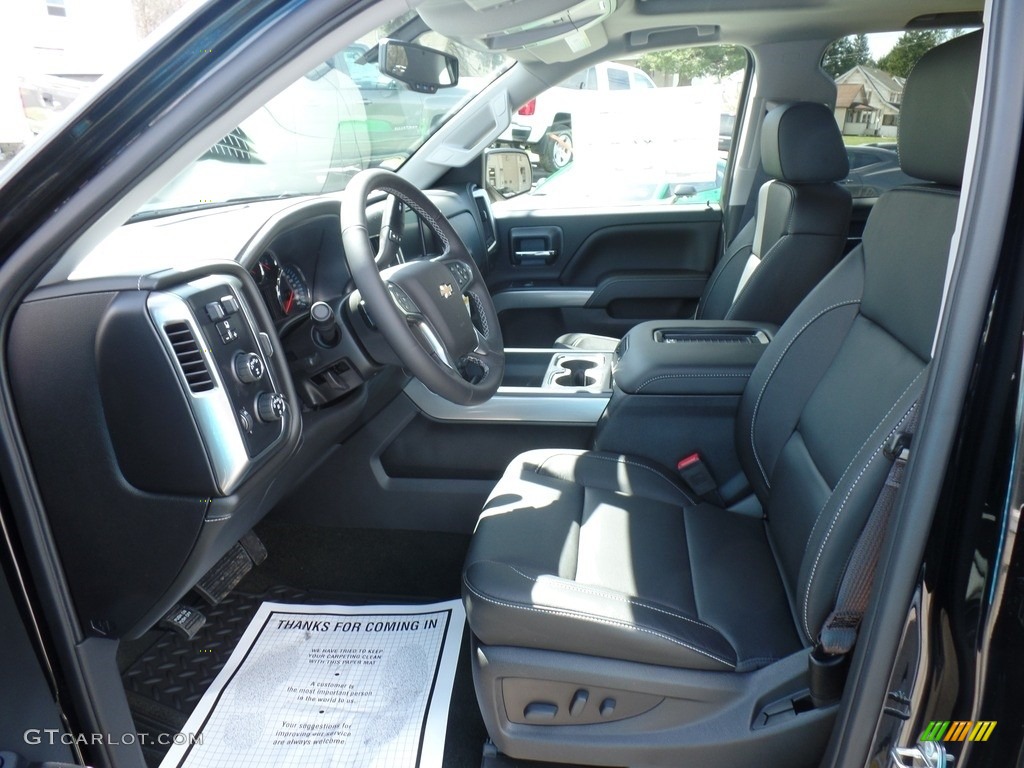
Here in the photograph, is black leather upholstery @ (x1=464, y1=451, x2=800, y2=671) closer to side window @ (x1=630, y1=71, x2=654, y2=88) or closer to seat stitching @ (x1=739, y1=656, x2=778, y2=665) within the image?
seat stitching @ (x1=739, y1=656, x2=778, y2=665)

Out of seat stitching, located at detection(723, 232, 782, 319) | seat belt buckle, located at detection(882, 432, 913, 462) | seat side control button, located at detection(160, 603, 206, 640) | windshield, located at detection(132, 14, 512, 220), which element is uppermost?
windshield, located at detection(132, 14, 512, 220)

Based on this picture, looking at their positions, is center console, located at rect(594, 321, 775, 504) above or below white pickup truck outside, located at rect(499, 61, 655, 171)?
below

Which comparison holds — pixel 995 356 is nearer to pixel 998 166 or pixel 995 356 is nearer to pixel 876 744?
pixel 998 166

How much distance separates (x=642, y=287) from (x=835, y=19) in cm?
104

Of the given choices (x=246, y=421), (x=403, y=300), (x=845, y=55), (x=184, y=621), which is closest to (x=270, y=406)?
(x=246, y=421)

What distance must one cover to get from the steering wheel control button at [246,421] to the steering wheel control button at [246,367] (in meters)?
0.05

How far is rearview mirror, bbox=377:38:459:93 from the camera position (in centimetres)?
172

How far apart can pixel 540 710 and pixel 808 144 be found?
5.31ft

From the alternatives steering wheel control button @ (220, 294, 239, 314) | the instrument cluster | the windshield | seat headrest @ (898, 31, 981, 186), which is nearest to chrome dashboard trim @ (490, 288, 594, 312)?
the windshield

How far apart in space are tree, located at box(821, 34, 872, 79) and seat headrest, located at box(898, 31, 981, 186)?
140 centimetres

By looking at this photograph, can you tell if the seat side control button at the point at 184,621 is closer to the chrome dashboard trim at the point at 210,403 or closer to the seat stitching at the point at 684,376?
the chrome dashboard trim at the point at 210,403

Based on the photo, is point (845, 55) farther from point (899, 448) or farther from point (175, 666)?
point (175, 666)

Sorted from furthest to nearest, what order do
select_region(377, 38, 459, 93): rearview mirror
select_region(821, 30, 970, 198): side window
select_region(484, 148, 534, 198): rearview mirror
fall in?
select_region(484, 148, 534, 198): rearview mirror < select_region(821, 30, 970, 198): side window < select_region(377, 38, 459, 93): rearview mirror

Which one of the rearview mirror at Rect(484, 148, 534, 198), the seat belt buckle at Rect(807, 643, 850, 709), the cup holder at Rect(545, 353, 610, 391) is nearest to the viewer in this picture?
the seat belt buckle at Rect(807, 643, 850, 709)
